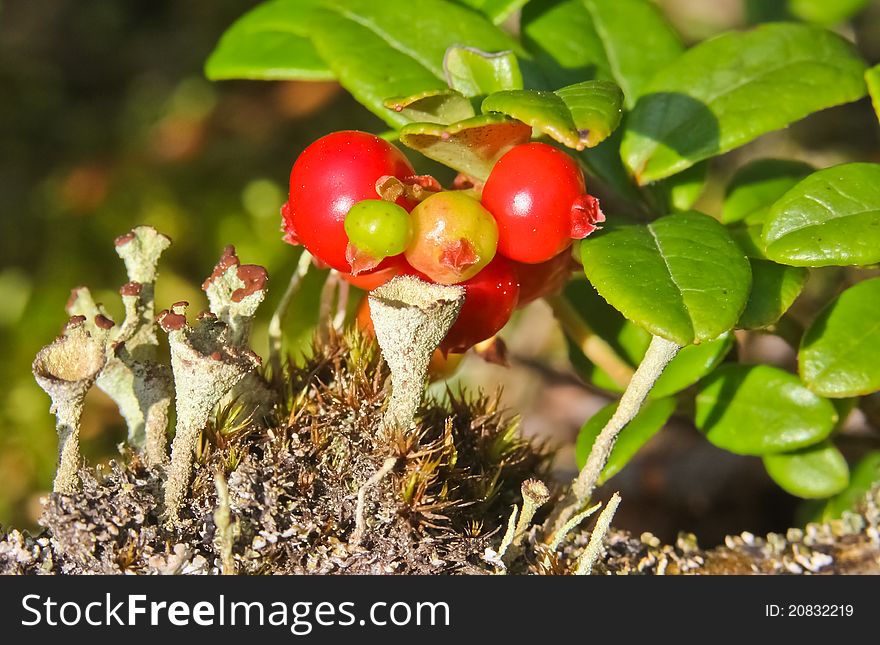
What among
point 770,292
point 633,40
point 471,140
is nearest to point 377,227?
point 471,140

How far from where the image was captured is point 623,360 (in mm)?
1867

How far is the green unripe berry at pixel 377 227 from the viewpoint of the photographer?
124 centimetres

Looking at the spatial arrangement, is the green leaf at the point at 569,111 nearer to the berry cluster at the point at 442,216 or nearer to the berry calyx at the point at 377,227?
the berry cluster at the point at 442,216

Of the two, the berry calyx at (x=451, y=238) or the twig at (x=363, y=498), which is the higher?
the berry calyx at (x=451, y=238)

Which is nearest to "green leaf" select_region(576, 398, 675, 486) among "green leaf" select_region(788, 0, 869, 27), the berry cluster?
the berry cluster

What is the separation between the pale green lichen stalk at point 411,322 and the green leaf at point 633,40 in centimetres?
81

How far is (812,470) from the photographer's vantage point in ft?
5.99

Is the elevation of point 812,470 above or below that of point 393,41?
below

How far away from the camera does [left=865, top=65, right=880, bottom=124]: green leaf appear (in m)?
1.68

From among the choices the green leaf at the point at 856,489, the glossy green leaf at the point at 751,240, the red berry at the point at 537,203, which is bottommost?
the green leaf at the point at 856,489

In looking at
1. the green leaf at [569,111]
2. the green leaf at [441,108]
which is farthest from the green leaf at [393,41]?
the green leaf at [569,111]

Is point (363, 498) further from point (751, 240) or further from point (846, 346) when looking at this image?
point (846, 346)

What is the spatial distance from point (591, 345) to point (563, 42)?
0.65m
